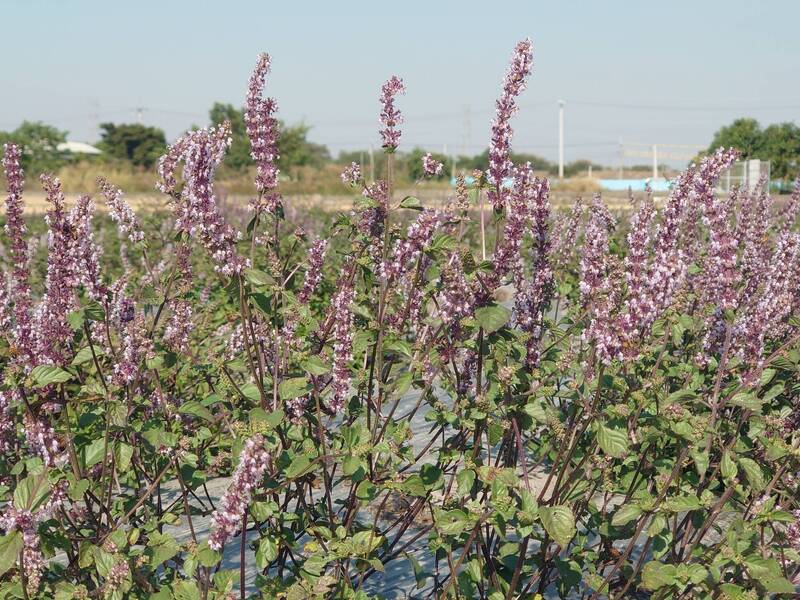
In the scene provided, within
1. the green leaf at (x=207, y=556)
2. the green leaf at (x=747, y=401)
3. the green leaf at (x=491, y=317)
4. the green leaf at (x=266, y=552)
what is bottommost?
the green leaf at (x=266, y=552)

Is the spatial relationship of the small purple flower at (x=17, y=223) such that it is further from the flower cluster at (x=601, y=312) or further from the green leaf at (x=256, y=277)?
the flower cluster at (x=601, y=312)

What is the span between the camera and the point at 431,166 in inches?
125

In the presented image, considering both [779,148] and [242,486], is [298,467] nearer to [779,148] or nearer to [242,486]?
[242,486]

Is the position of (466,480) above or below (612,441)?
below

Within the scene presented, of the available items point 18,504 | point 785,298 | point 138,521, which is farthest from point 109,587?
point 785,298

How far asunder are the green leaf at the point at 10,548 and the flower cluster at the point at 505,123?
1732mm

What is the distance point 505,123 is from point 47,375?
1.64 metres

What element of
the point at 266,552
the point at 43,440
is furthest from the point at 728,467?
the point at 43,440

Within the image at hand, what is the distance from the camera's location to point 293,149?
2367 inches

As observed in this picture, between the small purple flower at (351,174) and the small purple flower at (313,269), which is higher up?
A: the small purple flower at (351,174)

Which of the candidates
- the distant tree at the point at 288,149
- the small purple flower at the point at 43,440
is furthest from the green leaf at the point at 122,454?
the distant tree at the point at 288,149

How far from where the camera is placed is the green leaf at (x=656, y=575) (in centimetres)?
275

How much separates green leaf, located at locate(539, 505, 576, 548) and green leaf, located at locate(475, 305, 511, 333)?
0.56 metres

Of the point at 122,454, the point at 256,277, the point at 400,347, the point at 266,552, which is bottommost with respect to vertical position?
the point at 266,552
